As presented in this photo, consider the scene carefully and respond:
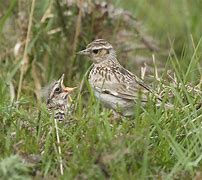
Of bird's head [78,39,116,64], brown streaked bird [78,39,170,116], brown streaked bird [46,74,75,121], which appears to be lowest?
brown streaked bird [46,74,75,121]

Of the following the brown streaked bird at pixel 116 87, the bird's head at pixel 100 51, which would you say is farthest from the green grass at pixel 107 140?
the bird's head at pixel 100 51

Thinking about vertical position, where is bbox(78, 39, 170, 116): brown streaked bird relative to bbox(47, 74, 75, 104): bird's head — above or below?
above

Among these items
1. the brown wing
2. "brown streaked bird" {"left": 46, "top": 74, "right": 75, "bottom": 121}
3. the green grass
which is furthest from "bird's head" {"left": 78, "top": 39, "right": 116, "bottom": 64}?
the green grass

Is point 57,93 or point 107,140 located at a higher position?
point 107,140

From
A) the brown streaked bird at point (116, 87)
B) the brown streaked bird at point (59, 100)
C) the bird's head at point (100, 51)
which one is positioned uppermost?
the bird's head at point (100, 51)

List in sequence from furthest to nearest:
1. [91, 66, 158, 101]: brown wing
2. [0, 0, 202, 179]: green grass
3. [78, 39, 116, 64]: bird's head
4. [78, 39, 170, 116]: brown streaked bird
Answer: [78, 39, 116, 64]: bird's head, [91, 66, 158, 101]: brown wing, [78, 39, 170, 116]: brown streaked bird, [0, 0, 202, 179]: green grass

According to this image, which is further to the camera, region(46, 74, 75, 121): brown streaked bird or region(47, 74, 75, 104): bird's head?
region(47, 74, 75, 104): bird's head

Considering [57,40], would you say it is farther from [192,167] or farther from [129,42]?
[192,167]

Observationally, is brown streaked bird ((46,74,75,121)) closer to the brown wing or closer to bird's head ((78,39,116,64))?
the brown wing

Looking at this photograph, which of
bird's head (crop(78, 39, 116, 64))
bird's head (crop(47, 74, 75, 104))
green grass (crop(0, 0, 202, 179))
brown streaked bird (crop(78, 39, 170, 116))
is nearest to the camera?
green grass (crop(0, 0, 202, 179))

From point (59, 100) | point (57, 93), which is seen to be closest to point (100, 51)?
point (57, 93)

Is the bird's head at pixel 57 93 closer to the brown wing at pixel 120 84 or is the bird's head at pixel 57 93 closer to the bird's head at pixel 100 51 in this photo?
the brown wing at pixel 120 84

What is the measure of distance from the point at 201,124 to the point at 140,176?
860 mm

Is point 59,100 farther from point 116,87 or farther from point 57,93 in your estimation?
point 116,87
